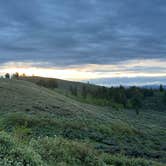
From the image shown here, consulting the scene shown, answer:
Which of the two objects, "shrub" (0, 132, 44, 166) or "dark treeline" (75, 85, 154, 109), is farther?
"dark treeline" (75, 85, 154, 109)

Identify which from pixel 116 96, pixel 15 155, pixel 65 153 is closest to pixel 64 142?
pixel 65 153

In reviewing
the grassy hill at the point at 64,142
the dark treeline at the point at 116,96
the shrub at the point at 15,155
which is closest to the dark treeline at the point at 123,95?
the dark treeline at the point at 116,96

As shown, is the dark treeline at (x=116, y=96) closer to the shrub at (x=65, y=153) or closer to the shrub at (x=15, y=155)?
the shrub at (x=65, y=153)

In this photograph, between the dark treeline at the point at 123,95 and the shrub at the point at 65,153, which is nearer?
the shrub at the point at 65,153

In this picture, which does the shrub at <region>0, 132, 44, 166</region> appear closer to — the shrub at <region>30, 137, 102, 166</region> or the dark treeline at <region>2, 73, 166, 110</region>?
the shrub at <region>30, 137, 102, 166</region>

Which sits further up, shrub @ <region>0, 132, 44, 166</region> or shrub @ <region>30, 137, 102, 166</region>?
shrub @ <region>0, 132, 44, 166</region>

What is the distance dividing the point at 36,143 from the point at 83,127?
13716 mm

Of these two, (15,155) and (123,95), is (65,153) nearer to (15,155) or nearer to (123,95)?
(15,155)

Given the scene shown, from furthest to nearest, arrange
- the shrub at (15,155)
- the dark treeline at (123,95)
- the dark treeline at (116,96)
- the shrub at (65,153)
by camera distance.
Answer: the dark treeline at (123,95) < the dark treeline at (116,96) < the shrub at (65,153) < the shrub at (15,155)

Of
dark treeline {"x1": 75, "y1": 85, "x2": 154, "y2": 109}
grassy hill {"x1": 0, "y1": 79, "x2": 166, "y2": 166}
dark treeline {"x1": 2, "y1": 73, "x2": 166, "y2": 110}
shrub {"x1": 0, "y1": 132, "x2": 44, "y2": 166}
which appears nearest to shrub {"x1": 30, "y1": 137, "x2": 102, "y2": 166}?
grassy hill {"x1": 0, "y1": 79, "x2": 166, "y2": 166}

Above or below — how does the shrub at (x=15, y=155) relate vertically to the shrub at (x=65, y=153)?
above

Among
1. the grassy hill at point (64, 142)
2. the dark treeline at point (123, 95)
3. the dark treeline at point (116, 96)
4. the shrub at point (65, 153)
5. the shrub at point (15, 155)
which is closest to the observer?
the shrub at point (15, 155)

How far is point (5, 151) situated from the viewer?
9086 mm

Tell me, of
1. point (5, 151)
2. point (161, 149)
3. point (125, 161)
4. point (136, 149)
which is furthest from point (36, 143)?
point (161, 149)
